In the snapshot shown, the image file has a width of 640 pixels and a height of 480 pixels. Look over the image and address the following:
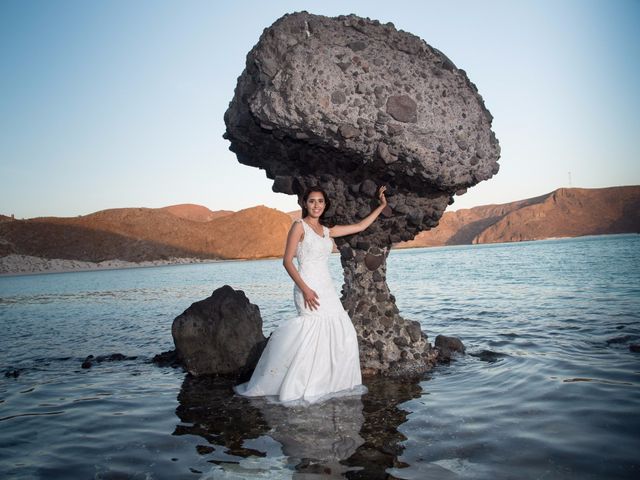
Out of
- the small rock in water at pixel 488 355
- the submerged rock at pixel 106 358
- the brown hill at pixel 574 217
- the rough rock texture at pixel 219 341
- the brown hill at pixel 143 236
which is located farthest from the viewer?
the brown hill at pixel 574 217

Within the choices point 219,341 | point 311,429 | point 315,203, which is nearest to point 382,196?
point 315,203

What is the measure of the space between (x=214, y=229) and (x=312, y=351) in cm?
11764

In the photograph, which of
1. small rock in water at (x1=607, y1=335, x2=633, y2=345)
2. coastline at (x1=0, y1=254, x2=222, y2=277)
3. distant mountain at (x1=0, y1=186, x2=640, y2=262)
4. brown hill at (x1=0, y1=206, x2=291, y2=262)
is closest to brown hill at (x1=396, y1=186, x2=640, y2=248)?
distant mountain at (x1=0, y1=186, x2=640, y2=262)

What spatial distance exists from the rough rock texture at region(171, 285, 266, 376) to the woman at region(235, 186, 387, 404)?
3.74 ft

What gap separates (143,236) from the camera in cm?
9962

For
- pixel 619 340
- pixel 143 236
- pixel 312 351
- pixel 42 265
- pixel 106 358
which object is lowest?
pixel 619 340

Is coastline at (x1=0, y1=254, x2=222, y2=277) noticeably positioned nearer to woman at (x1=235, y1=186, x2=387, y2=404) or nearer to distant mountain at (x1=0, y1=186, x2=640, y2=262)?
distant mountain at (x1=0, y1=186, x2=640, y2=262)

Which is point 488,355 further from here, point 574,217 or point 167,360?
point 574,217

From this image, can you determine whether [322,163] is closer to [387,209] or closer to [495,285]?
A: [387,209]

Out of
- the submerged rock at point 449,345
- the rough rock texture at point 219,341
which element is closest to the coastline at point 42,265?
the rough rock texture at point 219,341

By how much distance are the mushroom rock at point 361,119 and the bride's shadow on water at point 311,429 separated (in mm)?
1694

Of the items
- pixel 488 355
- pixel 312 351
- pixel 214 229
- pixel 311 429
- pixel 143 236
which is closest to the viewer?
pixel 311 429

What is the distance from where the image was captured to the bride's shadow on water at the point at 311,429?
11.7 feet

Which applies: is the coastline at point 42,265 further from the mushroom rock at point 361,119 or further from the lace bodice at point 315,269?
the lace bodice at point 315,269
